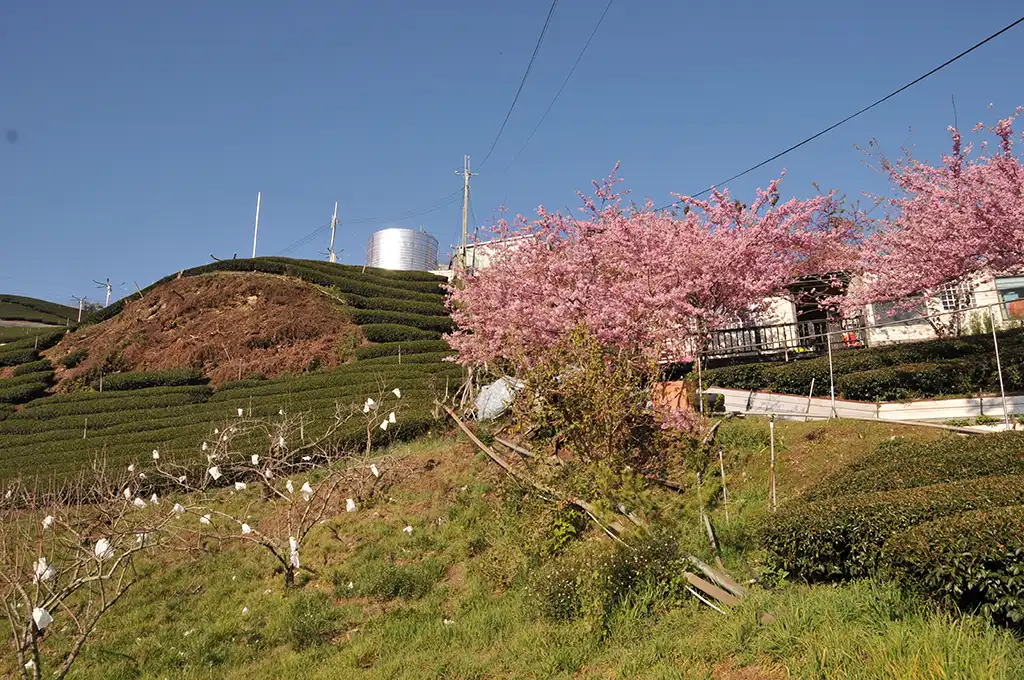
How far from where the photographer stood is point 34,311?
72.2 metres

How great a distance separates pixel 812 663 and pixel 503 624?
11.6 ft

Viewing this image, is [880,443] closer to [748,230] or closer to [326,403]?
[748,230]

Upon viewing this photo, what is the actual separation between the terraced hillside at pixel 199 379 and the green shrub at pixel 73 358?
6cm

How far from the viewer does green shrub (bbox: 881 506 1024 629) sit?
4.13 meters


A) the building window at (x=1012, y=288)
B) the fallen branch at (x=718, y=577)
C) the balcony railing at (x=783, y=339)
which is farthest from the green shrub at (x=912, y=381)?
the building window at (x=1012, y=288)

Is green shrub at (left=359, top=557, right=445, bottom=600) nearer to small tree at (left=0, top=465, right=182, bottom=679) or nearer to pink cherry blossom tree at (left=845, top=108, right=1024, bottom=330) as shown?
small tree at (left=0, top=465, right=182, bottom=679)

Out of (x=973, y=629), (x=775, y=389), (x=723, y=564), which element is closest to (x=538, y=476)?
(x=723, y=564)

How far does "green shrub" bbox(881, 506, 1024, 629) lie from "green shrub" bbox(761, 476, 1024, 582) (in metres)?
0.43

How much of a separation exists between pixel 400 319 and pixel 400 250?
31.1 m

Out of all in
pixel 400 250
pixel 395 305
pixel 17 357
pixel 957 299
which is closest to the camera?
pixel 957 299

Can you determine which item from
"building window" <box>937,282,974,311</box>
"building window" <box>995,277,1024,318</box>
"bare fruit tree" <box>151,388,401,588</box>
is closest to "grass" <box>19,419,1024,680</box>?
"bare fruit tree" <box>151,388,401,588</box>

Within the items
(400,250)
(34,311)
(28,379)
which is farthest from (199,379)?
(34,311)

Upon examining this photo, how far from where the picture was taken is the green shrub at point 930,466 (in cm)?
669

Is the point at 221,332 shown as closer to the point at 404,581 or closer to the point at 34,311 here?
the point at 404,581
